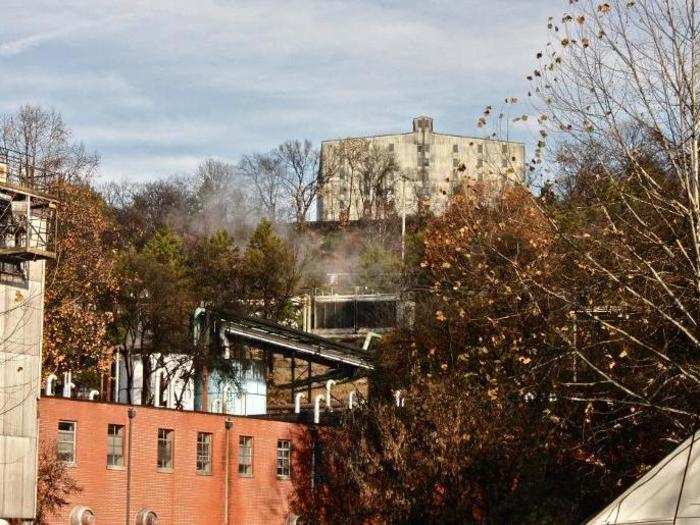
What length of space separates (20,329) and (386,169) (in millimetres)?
68278

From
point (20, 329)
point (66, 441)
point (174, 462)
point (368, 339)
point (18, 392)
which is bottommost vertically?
point (174, 462)

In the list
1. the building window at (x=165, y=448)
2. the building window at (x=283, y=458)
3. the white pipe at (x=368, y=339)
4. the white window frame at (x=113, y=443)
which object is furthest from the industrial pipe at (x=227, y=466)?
the white pipe at (x=368, y=339)

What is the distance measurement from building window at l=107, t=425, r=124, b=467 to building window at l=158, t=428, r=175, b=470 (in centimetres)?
185

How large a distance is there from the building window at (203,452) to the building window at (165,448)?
1514mm

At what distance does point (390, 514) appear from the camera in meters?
48.4

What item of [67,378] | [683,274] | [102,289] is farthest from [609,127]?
[102,289]

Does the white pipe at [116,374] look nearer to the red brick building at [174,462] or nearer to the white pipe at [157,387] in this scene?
the white pipe at [157,387]

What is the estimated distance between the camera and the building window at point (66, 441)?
4344 cm

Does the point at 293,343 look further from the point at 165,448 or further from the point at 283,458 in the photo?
the point at 165,448

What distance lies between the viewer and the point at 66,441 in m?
43.6

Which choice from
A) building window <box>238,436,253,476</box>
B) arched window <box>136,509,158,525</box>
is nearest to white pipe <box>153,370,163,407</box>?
building window <box>238,436,253,476</box>

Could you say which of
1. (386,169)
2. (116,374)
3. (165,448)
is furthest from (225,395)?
(386,169)

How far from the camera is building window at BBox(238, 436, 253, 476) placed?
5044 cm

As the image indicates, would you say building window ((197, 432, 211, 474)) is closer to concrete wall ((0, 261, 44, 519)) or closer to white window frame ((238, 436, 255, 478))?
white window frame ((238, 436, 255, 478))
